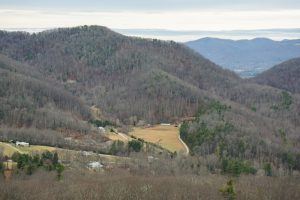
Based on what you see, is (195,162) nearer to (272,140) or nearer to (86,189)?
(272,140)

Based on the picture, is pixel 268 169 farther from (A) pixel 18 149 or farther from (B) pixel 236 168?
(A) pixel 18 149

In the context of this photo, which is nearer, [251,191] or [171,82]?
[251,191]

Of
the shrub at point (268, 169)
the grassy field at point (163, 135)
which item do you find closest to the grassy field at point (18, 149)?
the grassy field at point (163, 135)

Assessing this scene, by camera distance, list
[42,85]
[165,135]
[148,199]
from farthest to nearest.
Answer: [42,85], [165,135], [148,199]

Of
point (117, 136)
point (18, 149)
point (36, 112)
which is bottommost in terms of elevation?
point (117, 136)

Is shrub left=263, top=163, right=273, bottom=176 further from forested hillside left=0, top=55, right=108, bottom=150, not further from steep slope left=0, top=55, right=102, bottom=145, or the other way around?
steep slope left=0, top=55, right=102, bottom=145

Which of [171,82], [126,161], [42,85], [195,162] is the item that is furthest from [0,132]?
[171,82]

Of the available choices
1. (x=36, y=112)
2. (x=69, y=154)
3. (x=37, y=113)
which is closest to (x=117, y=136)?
(x=37, y=113)

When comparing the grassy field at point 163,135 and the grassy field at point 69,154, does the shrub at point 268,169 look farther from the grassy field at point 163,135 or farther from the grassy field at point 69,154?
the grassy field at point 163,135

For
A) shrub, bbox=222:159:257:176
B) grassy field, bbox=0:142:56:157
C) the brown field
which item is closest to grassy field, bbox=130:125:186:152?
the brown field
